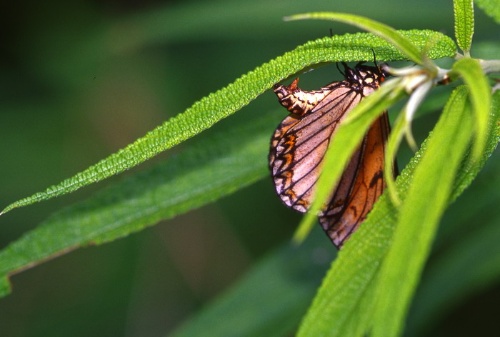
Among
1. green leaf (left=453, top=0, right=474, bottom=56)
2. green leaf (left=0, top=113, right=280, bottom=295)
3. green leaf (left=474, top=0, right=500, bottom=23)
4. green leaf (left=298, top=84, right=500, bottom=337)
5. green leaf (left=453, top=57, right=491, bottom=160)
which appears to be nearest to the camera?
green leaf (left=453, top=57, right=491, bottom=160)

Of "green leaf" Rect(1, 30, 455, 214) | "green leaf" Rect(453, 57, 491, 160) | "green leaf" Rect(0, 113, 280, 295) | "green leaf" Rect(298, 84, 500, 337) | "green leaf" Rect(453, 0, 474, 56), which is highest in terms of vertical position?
"green leaf" Rect(0, 113, 280, 295)

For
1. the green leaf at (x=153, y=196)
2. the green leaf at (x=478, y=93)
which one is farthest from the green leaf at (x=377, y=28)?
the green leaf at (x=153, y=196)

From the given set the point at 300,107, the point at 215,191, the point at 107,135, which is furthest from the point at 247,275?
the point at 107,135

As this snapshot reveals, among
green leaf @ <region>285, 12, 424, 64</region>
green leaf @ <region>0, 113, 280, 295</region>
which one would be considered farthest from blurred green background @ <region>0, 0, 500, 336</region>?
green leaf @ <region>285, 12, 424, 64</region>

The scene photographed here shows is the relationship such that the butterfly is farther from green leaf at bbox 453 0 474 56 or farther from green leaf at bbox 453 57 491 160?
green leaf at bbox 453 57 491 160

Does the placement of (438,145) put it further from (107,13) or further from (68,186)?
(107,13)

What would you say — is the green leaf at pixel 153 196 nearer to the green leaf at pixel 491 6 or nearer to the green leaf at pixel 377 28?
the green leaf at pixel 491 6

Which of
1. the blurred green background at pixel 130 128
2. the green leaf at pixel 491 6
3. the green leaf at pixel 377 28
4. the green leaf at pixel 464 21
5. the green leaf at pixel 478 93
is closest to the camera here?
the green leaf at pixel 478 93
